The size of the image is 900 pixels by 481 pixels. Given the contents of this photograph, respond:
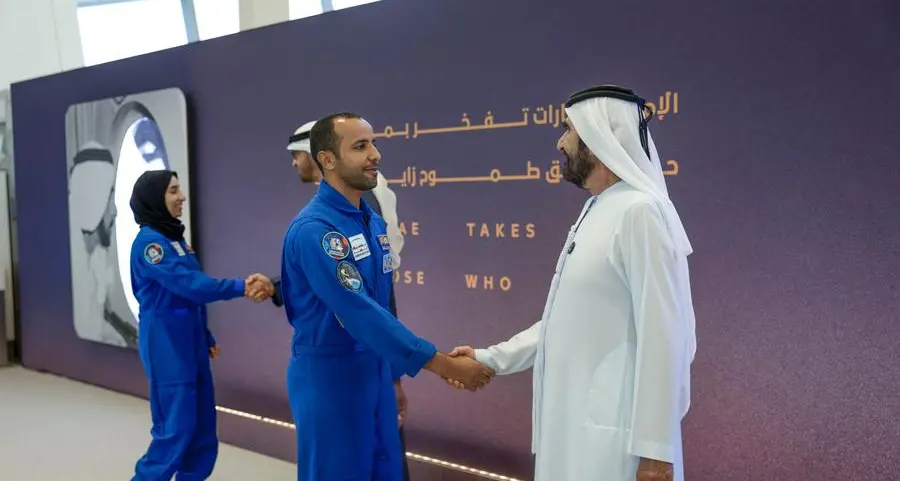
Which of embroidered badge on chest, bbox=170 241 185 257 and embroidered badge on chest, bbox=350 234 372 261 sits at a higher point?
embroidered badge on chest, bbox=350 234 372 261

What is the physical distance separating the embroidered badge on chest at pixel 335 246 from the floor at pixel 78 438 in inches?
85.7

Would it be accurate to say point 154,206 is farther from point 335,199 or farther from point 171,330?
point 335,199

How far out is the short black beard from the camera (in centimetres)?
193

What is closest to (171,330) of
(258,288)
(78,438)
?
(258,288)

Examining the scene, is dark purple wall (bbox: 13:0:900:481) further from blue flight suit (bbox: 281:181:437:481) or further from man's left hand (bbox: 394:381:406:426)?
blue flight suit (bbox: 281:181:437:481)

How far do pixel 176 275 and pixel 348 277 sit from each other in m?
1.34

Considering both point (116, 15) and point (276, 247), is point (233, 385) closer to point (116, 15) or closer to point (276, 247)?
point (276, 247)

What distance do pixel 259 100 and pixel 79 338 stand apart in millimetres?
2887

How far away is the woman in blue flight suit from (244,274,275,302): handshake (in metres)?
0.01

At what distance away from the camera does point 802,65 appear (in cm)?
257

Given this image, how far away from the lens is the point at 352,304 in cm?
216

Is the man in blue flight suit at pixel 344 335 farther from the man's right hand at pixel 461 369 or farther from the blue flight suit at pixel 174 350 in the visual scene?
the blue flight suit at pixel 174 350

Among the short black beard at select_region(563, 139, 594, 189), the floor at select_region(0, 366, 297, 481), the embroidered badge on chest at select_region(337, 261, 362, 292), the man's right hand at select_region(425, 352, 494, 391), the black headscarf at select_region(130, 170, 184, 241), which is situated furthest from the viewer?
the floor at select_region(0, 366, 297, 481)

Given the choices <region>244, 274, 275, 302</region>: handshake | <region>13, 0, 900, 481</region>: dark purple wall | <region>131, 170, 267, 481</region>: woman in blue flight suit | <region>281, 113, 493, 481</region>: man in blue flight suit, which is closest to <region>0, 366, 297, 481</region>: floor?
<region>13, 0, 900, 481</region>: dark purple wall
